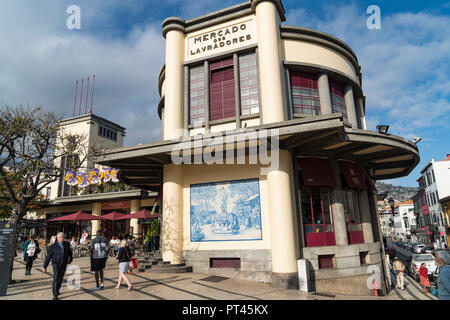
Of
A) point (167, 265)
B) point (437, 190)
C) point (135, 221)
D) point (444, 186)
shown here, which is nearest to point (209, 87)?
point (167, 265)

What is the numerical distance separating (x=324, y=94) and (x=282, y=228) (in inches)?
286

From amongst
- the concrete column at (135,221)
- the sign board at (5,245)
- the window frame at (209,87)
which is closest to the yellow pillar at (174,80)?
the window frame at (209,87)

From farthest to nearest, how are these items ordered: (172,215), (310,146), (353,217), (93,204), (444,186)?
→ (444,186)
(93,204)
(353,217)
(172,215)
(310,146)

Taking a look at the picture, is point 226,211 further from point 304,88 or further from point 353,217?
point 304,88

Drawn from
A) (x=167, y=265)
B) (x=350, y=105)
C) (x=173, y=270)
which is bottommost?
(x=173, y=270)

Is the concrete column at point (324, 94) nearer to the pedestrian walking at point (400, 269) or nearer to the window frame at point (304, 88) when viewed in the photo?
the window frame at point (304, 88)

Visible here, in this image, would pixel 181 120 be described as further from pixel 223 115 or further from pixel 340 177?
pixel 340 177

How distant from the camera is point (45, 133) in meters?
12.2

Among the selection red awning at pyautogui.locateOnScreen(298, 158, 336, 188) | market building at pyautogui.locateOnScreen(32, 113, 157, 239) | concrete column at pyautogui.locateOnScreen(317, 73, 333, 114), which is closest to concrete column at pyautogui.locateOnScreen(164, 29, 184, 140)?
red awning at pyautogui.locateOnScreen(298, 158, 336, 188)

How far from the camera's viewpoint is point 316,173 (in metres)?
12.7

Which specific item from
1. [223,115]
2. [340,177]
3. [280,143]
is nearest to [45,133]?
[223,115]

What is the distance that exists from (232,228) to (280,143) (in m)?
4.22

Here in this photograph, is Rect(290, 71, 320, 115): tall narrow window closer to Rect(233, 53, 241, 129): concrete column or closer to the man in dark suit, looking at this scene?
Rect(233, 53, 241, 129): concrete column

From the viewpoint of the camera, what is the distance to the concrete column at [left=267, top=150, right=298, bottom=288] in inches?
421
